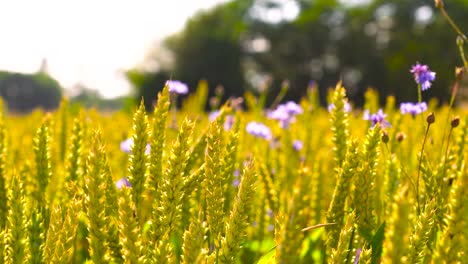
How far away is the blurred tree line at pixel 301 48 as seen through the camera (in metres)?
29.8

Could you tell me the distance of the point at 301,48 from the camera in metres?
31.3

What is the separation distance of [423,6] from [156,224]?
32.0 m

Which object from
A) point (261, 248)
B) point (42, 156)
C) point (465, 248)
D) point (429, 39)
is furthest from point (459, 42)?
point (429, 39)

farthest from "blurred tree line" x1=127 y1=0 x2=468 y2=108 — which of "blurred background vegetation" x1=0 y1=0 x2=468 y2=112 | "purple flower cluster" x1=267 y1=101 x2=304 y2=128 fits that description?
"purple flower cluster" x1=267 y1=101 x2=304 y2=128

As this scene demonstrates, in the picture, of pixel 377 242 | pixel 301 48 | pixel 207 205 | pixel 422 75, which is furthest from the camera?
pixel 301 48

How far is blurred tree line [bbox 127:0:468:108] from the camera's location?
29.8 metres

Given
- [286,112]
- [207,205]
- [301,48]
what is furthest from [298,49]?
[207,205]

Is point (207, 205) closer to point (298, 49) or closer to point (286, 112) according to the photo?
point (286, 112)

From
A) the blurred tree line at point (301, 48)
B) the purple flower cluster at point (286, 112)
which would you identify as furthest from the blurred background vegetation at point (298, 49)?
the purple flower cluster at point (286, 112)

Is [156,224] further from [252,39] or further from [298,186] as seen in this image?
[252,39]

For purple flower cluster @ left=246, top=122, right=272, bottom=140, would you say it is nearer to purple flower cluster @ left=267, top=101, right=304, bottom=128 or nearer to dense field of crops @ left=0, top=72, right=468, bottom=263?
purple flower cluster @ left=267, top=101, right=304, bottom=128

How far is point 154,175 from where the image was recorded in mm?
968

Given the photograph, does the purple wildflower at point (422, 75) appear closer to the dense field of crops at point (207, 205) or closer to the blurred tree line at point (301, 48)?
the dense field of crops at point (207, 205)

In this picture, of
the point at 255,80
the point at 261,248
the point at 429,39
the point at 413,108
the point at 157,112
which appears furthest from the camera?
the point at 255,80
